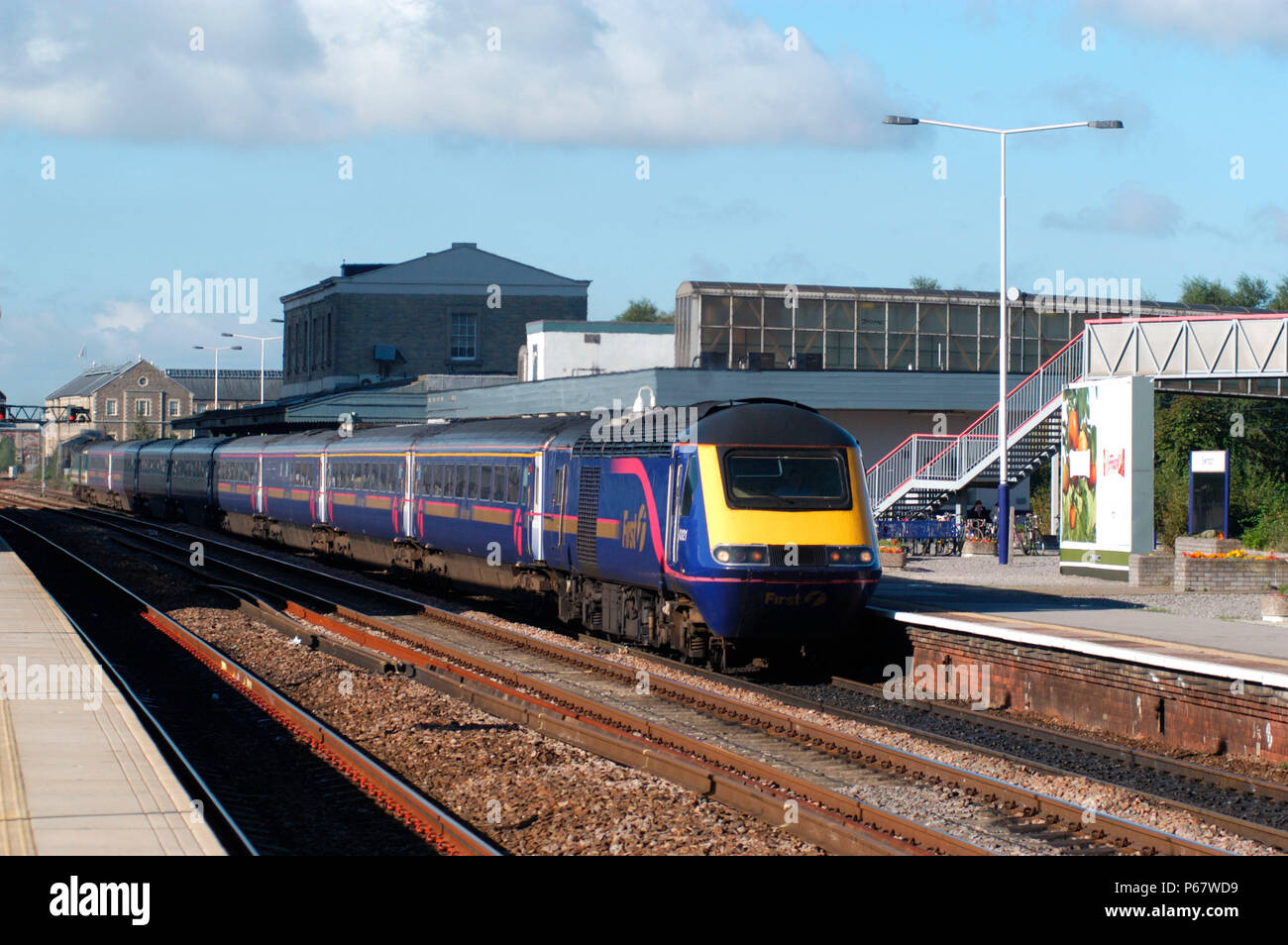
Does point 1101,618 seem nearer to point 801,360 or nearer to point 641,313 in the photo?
point 801,360

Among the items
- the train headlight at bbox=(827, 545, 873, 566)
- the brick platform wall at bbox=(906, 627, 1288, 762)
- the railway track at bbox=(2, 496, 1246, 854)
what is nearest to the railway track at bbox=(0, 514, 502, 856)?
the railway track at bbox=(2, 496, 1246, 854)

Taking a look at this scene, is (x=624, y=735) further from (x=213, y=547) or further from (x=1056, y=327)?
(x=1056, y=327)

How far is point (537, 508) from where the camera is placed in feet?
76.4

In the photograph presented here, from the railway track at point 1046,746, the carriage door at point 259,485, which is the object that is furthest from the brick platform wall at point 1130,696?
the carriage door at point 259,485

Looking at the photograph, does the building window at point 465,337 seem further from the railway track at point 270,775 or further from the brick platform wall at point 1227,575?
the railway track at point 270,775

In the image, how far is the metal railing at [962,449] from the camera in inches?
1548

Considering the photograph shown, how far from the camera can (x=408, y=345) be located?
78.8m

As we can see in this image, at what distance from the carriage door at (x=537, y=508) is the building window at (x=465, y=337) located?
56.2 m

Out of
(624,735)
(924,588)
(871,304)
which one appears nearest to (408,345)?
(871,304)

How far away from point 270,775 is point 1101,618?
11.5 meters

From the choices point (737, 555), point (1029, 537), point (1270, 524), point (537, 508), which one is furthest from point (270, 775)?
point (1029, 537)

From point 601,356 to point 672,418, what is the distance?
4587cm

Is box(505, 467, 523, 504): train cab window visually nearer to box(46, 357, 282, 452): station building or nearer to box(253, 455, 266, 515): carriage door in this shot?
box(253, 455, 266, 515): carriage door
